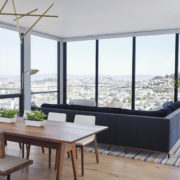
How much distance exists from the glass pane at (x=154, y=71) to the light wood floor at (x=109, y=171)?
3.45 meters

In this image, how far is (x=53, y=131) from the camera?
299 centimetres

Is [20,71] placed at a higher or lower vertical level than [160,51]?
lower

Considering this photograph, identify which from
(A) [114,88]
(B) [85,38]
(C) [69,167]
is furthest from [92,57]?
(C) [69,167]

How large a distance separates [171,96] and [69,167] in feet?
13.8

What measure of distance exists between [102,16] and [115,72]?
8.27 feet

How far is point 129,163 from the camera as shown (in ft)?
12.5

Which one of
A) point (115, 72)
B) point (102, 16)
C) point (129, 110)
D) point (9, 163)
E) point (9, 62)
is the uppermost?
point (102, 16)

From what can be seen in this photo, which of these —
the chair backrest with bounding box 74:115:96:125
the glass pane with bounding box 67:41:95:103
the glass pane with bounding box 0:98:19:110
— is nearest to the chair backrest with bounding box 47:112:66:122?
the chair backrest with bounding box 74:115:96:125

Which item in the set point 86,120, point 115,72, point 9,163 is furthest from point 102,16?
point 9,163

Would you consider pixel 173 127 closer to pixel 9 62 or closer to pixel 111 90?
pixel 111 90

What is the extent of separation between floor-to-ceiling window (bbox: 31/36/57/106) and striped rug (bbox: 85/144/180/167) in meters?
3.39

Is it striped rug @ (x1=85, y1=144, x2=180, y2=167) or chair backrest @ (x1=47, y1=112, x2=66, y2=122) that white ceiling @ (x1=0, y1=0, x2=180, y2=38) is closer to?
chair backrest @ (x1=47, y1=112, x2=66, y2=122)

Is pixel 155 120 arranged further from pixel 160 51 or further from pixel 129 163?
pixel 160 51

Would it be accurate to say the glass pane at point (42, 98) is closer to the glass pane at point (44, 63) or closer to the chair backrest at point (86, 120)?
the glass pane at point (44, 63)
